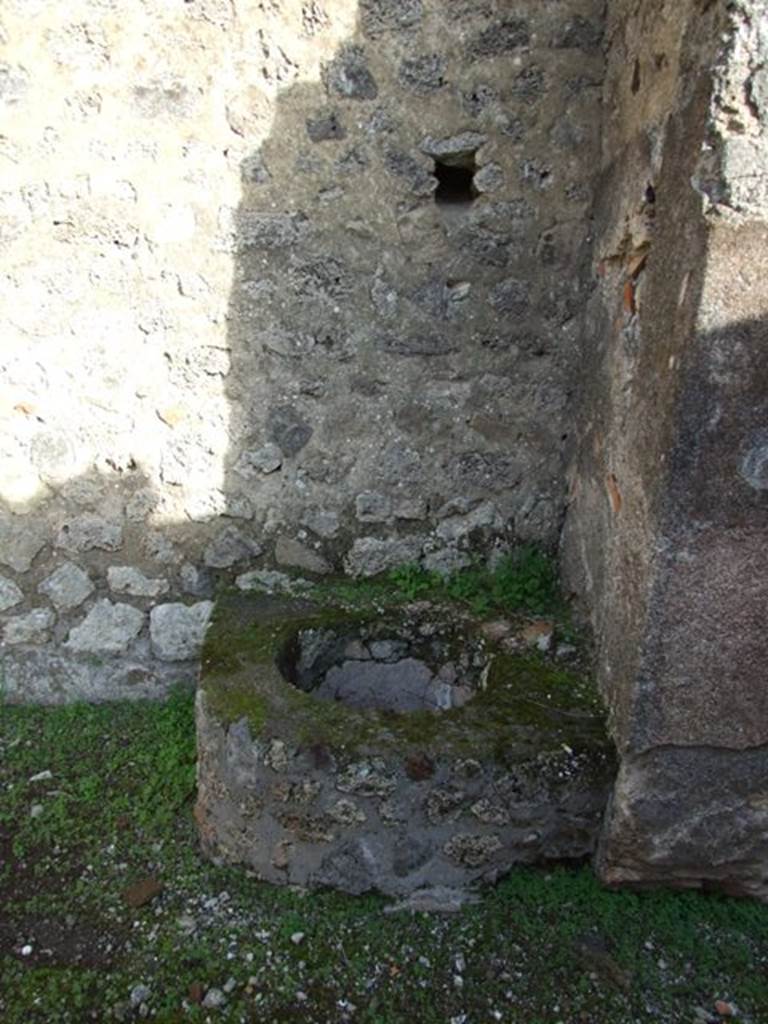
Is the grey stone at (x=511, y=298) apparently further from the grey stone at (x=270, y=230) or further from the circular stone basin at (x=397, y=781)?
the circular stone basin at (x=397, y=781)

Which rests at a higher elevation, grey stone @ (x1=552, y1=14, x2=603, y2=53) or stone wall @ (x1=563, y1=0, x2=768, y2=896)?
grey stone @ (x1=552, y1=14, x2=603, y2=53)

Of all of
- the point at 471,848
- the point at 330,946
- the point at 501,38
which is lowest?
the point at 330,946

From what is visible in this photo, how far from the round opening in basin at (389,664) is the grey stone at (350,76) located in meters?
1.74

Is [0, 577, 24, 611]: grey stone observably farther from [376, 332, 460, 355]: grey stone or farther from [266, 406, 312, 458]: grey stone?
[376, 332, 460, 355]: grey stone

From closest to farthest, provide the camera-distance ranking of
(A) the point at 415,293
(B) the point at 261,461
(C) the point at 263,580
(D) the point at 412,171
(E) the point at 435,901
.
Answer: (E) the point at 435,901 → (D) the point at 412,171 → (A) the point at 415,293 → (B) the point at 261,461 → (C) the point at 263,580

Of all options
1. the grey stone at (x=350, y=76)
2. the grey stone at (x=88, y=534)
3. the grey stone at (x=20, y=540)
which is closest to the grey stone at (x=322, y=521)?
the grey stone at (x=88, y=534)

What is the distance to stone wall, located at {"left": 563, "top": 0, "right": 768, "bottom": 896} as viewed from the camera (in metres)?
1.55

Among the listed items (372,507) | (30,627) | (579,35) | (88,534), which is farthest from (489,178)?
(30,627)

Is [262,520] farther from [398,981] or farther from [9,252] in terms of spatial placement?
[398,981]

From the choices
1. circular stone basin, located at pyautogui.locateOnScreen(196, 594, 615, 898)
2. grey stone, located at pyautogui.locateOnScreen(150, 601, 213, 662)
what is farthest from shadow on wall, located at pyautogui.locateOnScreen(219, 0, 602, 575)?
circular stone basin, located at pyautogui.locateOnScreen(196, 594, 615, 898)

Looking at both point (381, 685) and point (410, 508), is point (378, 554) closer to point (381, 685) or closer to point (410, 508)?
point (410, 508)

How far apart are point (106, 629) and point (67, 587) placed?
213mm

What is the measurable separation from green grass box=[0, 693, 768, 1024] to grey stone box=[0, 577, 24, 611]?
Answer: 0.81 m

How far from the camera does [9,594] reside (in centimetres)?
276
